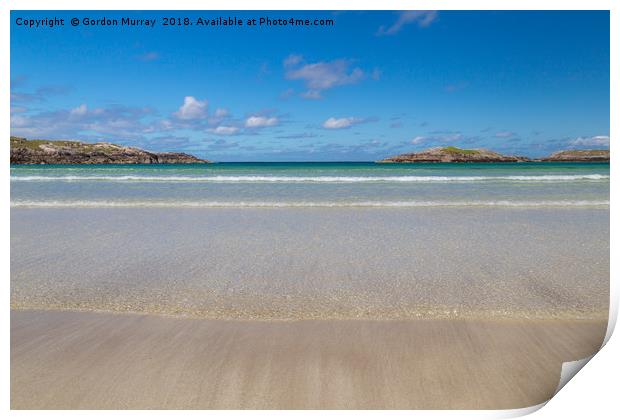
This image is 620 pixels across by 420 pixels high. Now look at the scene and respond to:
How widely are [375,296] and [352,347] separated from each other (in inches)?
Result: 41.6

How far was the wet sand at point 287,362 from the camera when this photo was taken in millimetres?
2125

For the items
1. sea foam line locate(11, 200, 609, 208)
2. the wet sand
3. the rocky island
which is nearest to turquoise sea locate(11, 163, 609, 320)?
the wet sand

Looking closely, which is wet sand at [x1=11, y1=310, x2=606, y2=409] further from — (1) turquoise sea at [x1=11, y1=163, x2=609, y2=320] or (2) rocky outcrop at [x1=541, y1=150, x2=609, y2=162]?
(2) rocky outcrop at [x1=541, y1=150, x2=609, y2=162]

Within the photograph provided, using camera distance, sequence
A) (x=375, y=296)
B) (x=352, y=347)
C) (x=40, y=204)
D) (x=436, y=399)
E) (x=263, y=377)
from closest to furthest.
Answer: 1. (x=436, y=399)
2. (x=263, y=377)
3. (x=352, y=347)
4. (x=375, y=296)
5. (x=40, y=204)

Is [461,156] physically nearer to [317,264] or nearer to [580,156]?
[580,156]

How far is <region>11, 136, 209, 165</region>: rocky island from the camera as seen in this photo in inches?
1404

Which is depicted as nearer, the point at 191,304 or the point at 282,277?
the point at 191,304

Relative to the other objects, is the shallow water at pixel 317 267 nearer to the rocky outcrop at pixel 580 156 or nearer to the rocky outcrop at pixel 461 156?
the rocky outcrop at pixel 580 156

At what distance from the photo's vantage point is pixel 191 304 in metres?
3.45

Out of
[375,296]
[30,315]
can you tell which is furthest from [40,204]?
[375,296]

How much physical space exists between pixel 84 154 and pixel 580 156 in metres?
42.9

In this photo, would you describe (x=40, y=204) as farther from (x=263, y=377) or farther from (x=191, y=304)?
(x=263, y=377)

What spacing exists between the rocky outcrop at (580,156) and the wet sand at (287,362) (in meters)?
25.2

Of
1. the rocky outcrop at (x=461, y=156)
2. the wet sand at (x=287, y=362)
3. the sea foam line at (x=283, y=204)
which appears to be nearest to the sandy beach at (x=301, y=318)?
the wet sand at (x=287, y=362)
